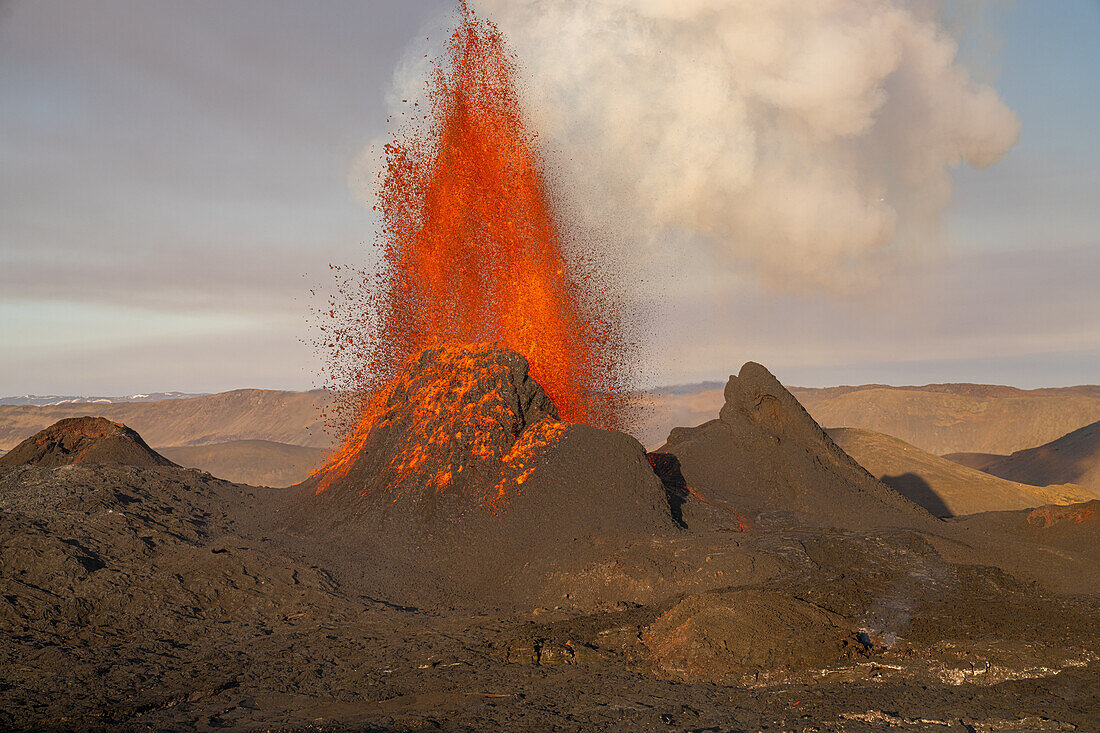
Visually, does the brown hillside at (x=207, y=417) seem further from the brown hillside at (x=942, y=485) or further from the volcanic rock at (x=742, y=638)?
A: the volcanic rock at (x=742, y=638)

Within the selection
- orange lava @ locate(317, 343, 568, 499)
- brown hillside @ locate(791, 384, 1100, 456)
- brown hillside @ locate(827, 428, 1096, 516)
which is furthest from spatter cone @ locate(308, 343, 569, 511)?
brown hillside @ locate(791, 384, 1100, 456)

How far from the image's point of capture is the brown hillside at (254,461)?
222 ft

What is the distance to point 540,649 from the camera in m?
13.3

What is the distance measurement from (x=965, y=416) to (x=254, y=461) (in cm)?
7995

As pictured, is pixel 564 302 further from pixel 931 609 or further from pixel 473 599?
pixel 931 609

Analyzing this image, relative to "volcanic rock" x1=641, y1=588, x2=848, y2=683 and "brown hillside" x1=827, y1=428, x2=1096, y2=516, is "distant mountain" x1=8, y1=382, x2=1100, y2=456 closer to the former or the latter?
"brown hillside" x1=827, y1=428, x2=1096, y2=516

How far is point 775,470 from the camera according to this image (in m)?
27.9

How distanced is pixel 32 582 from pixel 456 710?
11556mm

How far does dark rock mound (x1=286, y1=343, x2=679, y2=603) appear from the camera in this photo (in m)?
19.9

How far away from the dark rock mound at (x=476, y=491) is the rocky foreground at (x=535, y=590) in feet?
0.28

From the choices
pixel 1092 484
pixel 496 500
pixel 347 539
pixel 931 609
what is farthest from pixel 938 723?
pixel 1092 484

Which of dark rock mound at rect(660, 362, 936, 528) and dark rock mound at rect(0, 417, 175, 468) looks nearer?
dark rock mound at rect(660, 362, 936, 528)

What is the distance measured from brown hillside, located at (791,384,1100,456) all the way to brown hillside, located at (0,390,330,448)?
236 ft

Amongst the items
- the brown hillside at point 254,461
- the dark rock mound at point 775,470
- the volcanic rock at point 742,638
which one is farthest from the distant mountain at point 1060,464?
the brown hillside at point 254,461
